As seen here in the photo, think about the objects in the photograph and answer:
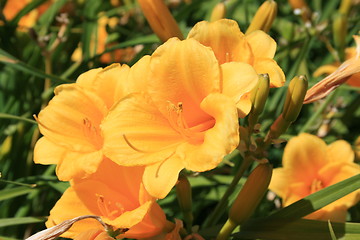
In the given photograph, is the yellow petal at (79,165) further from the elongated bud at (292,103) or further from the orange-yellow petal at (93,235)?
the elongated bud at (292,103)

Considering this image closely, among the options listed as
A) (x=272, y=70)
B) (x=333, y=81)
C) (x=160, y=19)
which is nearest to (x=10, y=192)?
(x=160, y=19)

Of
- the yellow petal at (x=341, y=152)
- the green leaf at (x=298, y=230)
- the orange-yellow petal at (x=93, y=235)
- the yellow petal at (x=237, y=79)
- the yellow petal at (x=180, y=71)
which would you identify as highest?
the yellow petal at (x=180, y=71)

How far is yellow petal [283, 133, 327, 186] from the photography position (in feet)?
3.92

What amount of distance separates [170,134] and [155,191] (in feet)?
0.52

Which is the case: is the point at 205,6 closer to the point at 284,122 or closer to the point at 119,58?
the point at 119,58

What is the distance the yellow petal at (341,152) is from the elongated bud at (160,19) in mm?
500

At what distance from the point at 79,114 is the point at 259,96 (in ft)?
1.21

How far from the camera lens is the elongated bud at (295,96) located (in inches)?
33.1

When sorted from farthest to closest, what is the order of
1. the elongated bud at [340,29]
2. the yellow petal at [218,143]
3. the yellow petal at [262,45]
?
the elongated bud at [340,29] → the yellow petal at [262,45] → the yellow petal at [218,143]

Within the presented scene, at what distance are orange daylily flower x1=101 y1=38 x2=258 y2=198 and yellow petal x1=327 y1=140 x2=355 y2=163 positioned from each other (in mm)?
484

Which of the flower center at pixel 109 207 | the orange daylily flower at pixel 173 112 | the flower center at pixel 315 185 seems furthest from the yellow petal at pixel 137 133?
the flower center at pixel 315 185

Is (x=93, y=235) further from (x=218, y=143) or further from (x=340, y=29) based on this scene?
(x=340, y=29)

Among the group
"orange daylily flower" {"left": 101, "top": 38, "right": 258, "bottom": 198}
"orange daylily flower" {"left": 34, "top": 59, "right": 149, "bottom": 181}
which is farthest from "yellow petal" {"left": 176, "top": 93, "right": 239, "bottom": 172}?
"orange daylily flower" {"left": 34, "top": 59, "right": 149, "bottom": 181}

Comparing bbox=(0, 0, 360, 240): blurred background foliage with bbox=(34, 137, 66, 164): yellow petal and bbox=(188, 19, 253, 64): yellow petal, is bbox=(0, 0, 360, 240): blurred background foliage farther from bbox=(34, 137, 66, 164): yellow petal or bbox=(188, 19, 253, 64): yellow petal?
bbox=(188, 19, 253, 64): yellow petal
